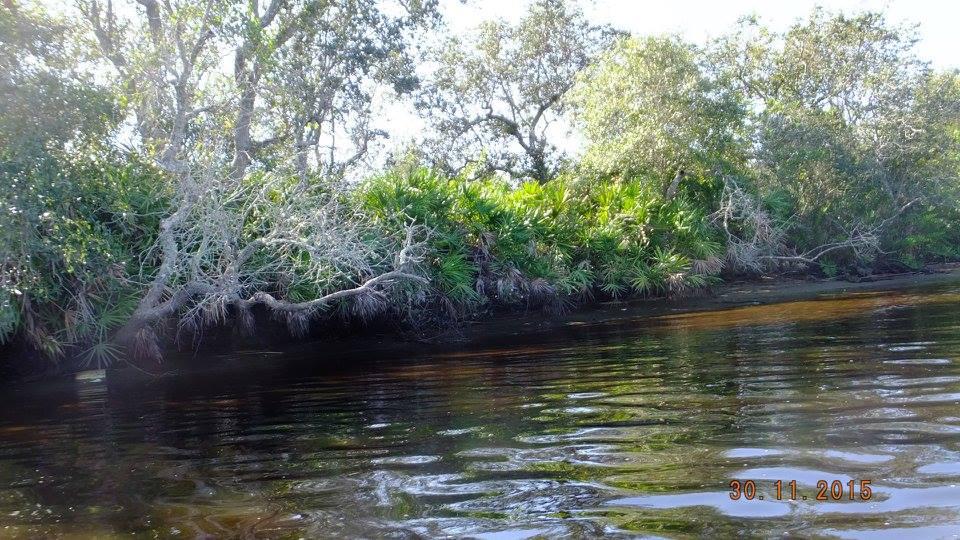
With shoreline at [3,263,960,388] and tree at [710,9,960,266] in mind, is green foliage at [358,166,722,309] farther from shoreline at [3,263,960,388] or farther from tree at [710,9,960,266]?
tree at [710,9,960,266]

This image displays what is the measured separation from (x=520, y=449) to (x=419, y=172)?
1190 cm

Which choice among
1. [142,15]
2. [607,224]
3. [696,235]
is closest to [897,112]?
[696,235]

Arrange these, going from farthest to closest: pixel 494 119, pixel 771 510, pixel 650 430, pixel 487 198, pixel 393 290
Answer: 1. pixel 494 119
2. pixel 487 198
3. pixel 393 290
4. pixel 650 430
5. pixel 771 510

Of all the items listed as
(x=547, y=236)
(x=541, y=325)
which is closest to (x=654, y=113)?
(x=547, y=236)

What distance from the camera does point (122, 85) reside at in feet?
41.1

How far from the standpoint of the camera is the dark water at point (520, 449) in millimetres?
4480

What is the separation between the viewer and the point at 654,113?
22.5 m

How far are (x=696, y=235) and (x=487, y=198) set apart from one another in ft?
22.5

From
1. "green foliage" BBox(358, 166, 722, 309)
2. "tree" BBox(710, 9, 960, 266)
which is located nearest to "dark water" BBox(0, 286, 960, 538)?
"green foliage" BBox(358, 166, 722, 309)

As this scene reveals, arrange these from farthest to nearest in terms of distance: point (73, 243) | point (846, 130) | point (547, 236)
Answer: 1. point (846, 130)
2. point (547, 236)
3. point (73, 243)

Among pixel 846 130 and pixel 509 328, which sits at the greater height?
pixel 846 130

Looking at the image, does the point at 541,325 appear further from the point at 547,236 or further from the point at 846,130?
the point at 846,130

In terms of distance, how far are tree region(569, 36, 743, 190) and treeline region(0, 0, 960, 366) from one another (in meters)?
0.07

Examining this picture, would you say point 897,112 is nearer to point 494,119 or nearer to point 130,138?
point 494,119
